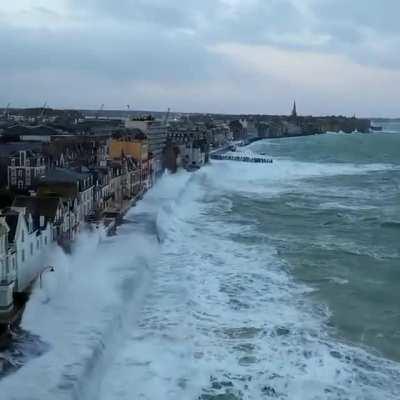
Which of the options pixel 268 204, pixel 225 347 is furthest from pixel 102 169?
pixel 225 347

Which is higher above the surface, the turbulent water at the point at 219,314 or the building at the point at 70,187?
the building at the point at 70,187

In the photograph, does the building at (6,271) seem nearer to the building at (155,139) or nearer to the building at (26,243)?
the building at (26,243)

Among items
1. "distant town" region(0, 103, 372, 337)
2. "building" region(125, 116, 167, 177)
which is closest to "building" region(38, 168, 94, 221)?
"distant town" region(0, 103, 372, 337)

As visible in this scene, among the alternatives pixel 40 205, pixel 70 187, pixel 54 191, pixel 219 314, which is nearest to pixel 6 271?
pixel 40 205

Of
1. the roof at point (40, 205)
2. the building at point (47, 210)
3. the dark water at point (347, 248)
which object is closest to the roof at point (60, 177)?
the building at point (47, 210)

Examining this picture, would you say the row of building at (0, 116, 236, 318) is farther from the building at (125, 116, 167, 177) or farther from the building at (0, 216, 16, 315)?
the building at (125, 116, 167, 177)

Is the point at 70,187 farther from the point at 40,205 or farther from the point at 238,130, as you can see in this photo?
the point at 238,130
